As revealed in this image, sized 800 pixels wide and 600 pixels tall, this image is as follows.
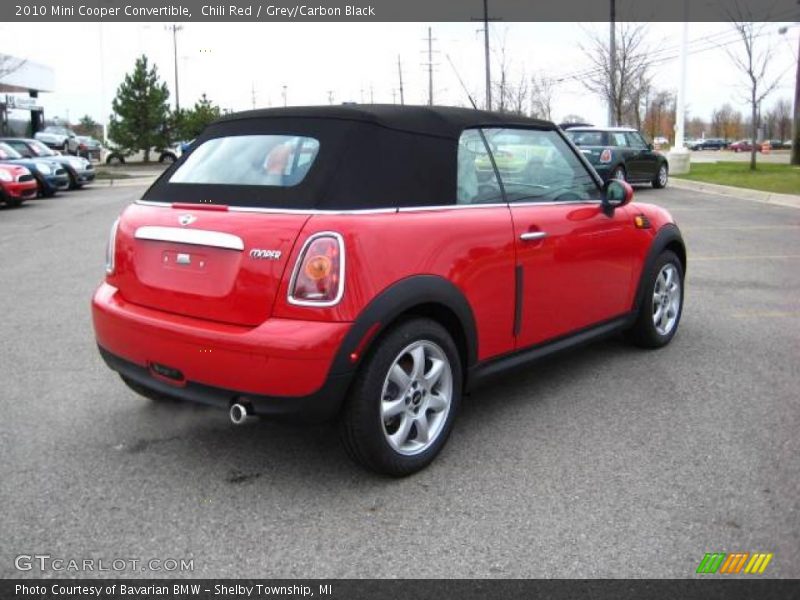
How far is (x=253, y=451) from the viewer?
3.64 meters

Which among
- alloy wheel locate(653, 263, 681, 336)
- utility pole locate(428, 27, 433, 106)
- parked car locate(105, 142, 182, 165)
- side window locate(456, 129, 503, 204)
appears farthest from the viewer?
utility pole locate(428, 27, 433, 106)

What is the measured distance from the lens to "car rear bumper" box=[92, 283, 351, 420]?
2955 millimetres

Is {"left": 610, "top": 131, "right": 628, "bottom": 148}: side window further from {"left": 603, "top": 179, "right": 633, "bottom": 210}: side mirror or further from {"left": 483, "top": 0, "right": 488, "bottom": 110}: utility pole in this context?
{"left": 483, "top": 0, "right": 488, "bottom": 110}: utility pole

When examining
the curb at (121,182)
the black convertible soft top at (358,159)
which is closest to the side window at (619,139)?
the black convertible soft top at (358,159)

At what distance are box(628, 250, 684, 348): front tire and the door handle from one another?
1.34 metres

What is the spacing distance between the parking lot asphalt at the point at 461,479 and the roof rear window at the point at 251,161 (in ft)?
4.21

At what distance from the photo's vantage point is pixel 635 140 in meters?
19.0

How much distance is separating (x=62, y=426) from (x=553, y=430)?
100 inches

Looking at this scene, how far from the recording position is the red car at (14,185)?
647 inches

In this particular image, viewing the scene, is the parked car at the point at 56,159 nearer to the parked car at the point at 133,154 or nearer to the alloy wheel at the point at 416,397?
the parked car at the point at 133,154

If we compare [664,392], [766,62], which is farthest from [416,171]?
[766,62]

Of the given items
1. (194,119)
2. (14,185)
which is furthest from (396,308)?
(194,119)

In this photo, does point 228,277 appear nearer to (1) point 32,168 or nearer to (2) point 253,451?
(2) point 253,451

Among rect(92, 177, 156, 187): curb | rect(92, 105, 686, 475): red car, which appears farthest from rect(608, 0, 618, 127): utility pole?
rect(92, 105, 686, 475): red car
